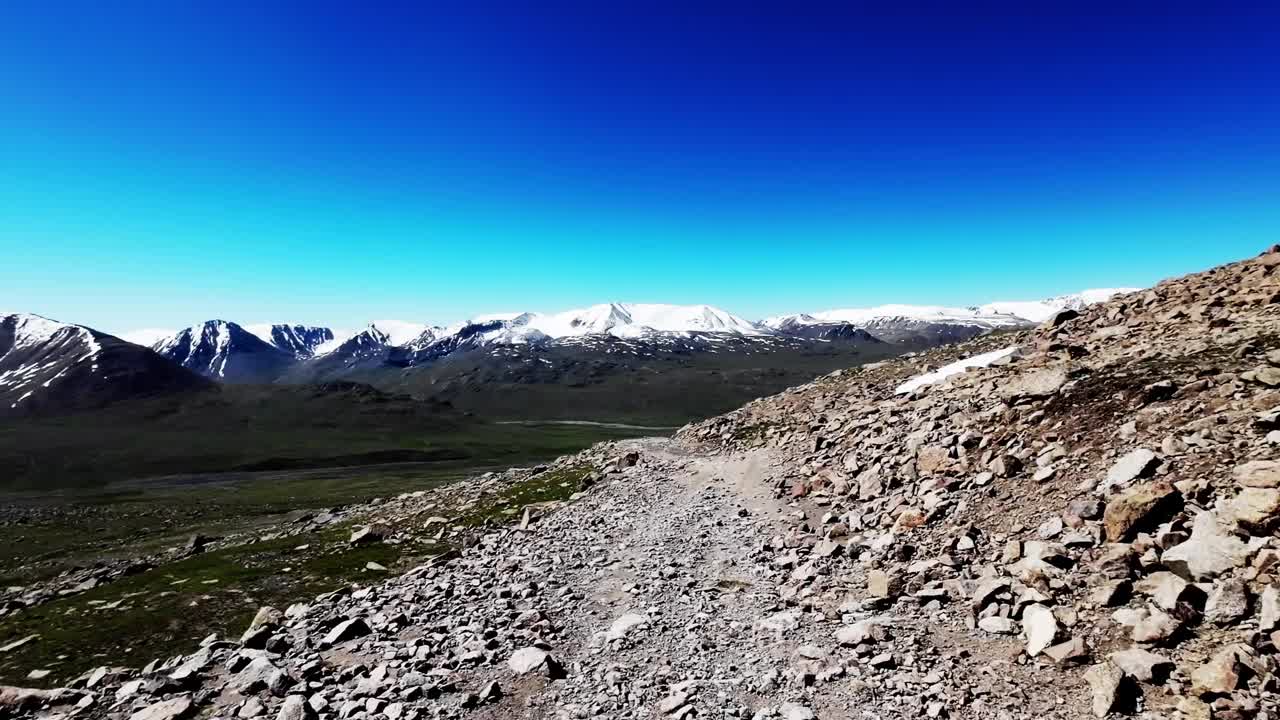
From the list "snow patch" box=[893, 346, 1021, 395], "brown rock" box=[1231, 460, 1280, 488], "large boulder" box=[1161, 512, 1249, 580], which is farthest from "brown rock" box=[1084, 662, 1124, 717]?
"snow patch" box=[893, 346, 1021, 395]

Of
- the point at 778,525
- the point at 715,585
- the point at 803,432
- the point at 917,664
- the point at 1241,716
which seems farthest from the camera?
the point at 803,432

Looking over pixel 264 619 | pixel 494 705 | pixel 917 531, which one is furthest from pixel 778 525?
pixel 264 619

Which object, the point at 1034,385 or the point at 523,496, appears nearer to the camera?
the point at 1034,385

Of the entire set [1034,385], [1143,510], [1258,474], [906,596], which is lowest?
[906,596]

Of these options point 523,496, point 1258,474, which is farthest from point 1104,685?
point 523,496

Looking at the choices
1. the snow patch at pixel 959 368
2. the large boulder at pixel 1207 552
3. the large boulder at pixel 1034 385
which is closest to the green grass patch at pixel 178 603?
the large boulder at pixel 1207 552

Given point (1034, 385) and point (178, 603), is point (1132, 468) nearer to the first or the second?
point (1034, 385)

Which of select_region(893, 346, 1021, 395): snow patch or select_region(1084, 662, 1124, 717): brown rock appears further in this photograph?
select_region(893, 346, 1021, 395): snow patch

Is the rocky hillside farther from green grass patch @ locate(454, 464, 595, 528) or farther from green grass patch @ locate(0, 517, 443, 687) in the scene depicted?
green grass patch @ locate(454, 464, 595, 528)

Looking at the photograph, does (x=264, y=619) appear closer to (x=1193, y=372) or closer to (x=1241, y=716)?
(x=1241, y=716)

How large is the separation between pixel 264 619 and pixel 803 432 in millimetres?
33124

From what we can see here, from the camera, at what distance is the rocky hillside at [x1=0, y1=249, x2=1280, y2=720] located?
446 inches

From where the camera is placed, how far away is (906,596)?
50.5 ft

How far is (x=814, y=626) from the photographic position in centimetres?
1506
